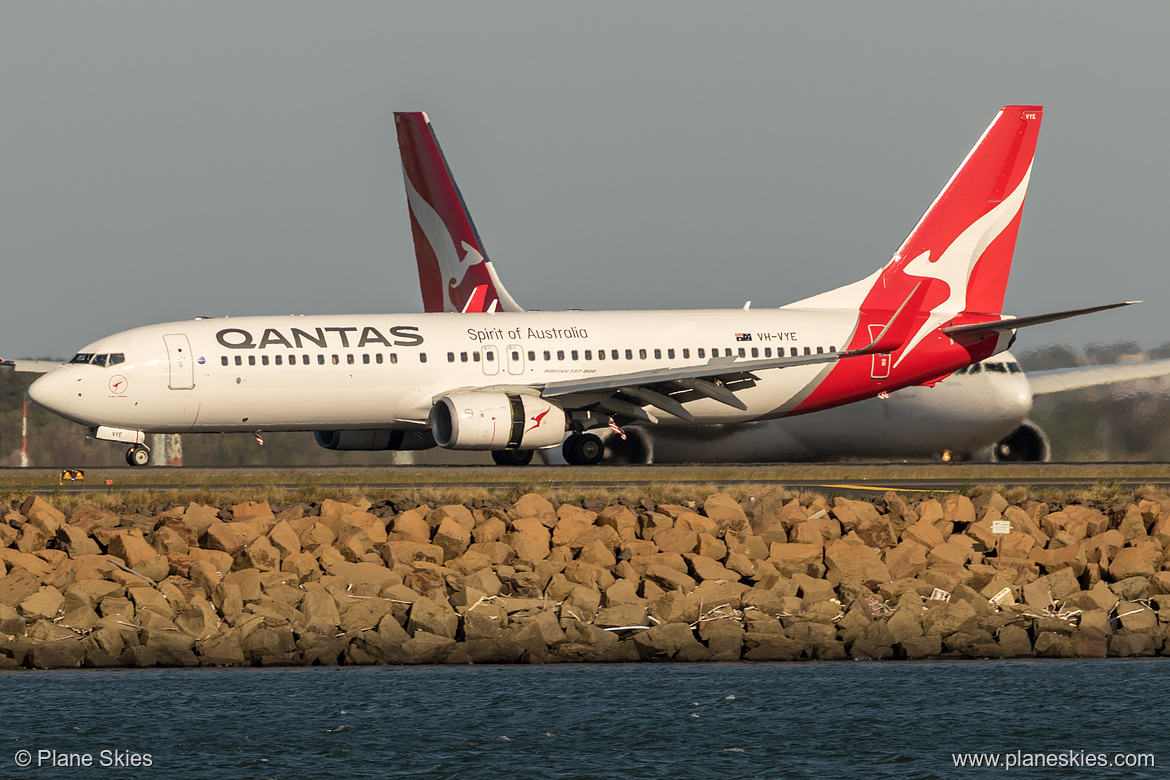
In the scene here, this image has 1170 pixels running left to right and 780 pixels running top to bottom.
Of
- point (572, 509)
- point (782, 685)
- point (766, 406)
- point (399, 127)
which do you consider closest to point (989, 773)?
point (782, 685)

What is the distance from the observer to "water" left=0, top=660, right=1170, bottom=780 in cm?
1421

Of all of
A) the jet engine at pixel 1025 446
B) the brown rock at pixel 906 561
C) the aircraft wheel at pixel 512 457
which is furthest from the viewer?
the jet engine at pixel 1025 446

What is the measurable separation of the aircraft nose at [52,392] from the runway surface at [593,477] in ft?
4.07

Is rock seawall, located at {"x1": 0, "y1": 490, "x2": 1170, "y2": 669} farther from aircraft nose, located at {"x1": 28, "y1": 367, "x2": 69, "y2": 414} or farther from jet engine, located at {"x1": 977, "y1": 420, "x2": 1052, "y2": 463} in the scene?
jet engine, located at {"x1": 977, "y1": 420, "x2": 1052, "y2": 463}

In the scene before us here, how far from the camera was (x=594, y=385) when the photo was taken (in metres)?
32.7

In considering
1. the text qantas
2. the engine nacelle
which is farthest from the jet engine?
the text qantas

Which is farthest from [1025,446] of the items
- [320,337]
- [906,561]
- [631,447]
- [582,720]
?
[582,720]

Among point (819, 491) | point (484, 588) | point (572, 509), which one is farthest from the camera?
point (819, 491)

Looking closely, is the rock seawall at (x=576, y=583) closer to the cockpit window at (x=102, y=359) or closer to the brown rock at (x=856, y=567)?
the brown rock at (x=856, y=567)

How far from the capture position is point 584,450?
34.7 m

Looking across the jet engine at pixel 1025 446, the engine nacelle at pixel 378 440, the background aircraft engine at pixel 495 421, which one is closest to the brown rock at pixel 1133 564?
the background aircraft engine at pixel 495 421

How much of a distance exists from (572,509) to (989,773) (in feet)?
30.6

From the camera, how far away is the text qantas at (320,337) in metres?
32.0

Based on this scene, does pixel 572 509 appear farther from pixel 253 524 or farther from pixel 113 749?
pixel 113 749
